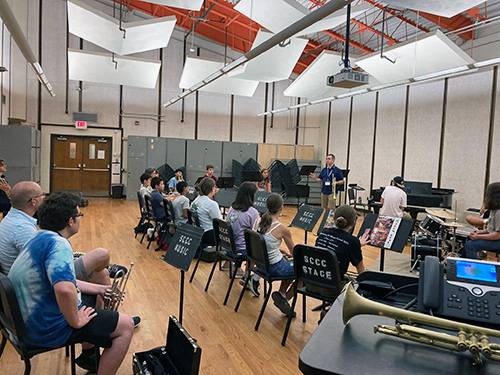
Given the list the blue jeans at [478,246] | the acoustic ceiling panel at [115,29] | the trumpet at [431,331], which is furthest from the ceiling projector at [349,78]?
the trumpet at [431,331]

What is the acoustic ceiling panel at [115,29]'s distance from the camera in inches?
325

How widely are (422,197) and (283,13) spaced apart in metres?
4.94

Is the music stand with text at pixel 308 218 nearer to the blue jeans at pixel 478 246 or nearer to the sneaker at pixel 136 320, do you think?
the blue jeans at pixel 478 246

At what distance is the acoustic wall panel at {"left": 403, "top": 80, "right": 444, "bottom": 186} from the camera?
10016 millimetres

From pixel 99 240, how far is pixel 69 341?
4970 mm

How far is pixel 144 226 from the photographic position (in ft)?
24.1

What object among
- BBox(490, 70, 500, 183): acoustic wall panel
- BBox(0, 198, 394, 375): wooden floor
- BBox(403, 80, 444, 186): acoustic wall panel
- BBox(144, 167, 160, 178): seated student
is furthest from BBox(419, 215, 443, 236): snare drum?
BBox(144, 167, 160, 178): seated student

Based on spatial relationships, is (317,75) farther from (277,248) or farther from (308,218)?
(277,248)

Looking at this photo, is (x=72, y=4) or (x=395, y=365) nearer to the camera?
(x=395, y=365)

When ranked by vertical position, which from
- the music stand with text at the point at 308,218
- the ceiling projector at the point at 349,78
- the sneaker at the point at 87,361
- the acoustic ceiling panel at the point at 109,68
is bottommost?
the sneaker at the point at 87,361

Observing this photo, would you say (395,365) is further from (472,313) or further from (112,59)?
(112,59)

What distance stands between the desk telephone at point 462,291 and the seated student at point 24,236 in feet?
7.77

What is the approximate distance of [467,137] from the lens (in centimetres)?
920

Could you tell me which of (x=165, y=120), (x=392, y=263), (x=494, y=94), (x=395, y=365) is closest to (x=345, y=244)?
(x=395, y=365)
